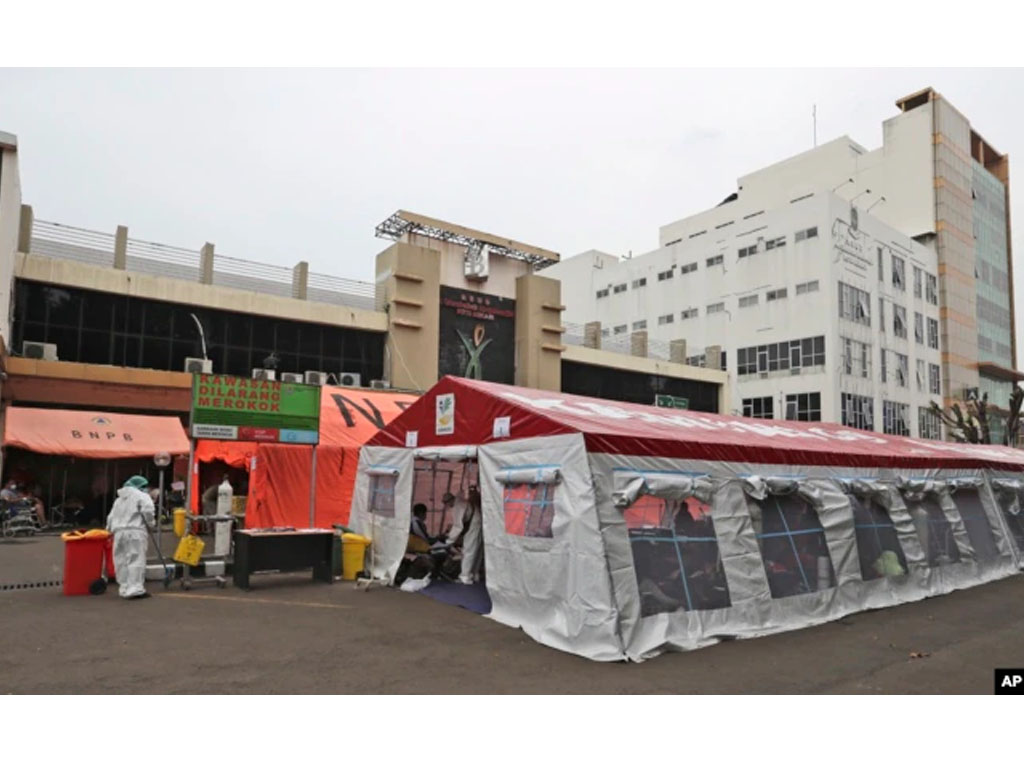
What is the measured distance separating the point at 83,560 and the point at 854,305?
147 ft

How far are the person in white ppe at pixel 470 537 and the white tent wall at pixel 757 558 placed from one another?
3.82 m

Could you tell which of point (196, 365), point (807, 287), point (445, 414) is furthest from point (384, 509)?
point (807, 287)

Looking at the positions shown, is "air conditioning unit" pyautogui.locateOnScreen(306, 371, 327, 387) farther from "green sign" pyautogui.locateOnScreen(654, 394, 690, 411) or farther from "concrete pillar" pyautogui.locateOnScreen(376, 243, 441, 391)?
"green sign" pyautogui.locateOnScreen(654, 394, 690, 411)

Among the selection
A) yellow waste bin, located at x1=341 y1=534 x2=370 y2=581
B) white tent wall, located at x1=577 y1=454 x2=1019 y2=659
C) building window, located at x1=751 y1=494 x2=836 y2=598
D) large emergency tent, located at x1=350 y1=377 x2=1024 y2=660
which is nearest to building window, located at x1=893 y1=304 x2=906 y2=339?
large emergency tent, located at x1=350 y1=377 x2=1024 y2=660

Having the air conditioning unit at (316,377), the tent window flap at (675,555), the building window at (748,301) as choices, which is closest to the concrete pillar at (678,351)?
the building window at (748,301)

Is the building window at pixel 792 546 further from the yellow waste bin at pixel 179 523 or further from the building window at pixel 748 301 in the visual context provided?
the building window at pixel 748 301

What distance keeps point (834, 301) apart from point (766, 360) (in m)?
5.79

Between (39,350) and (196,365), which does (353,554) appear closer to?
(196,365)

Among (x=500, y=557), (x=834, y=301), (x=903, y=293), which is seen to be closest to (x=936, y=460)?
(x=500, y=557)

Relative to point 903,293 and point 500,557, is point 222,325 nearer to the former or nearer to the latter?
point 500,557

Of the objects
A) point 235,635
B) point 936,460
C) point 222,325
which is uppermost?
point 222,325

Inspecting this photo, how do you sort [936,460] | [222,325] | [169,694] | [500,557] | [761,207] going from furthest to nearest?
Result: [761,207]
[222,325]
[936,460]
[500,557]
[169,694]

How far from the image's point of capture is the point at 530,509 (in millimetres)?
8906

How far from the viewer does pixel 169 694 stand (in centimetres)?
588
